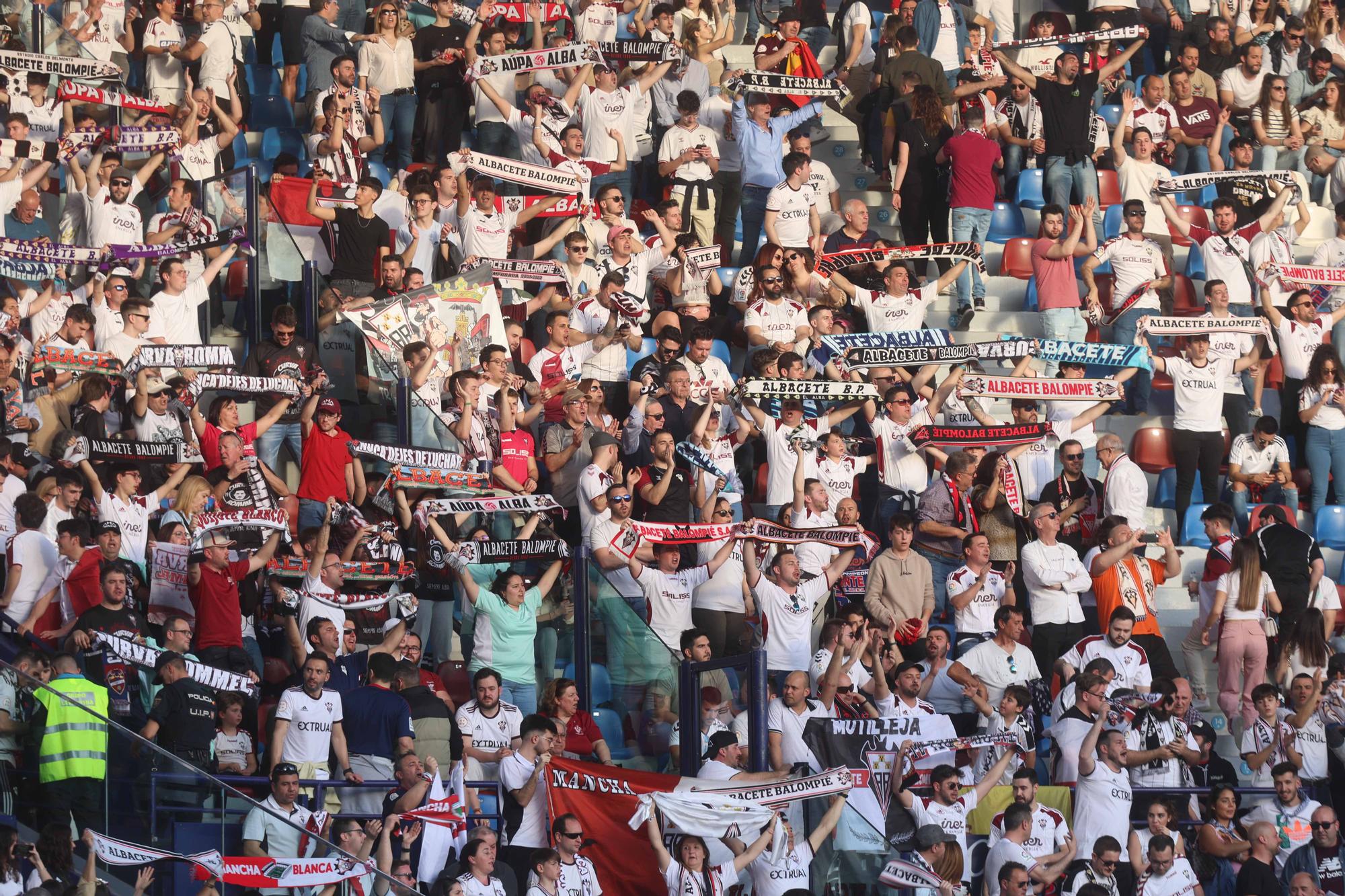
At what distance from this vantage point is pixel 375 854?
1254 cm

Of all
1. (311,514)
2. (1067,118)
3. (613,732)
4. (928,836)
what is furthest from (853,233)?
(928,836)

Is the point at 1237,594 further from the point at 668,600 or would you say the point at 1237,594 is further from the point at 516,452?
the point at 516,452

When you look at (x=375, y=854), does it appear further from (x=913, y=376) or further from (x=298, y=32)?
(x=298, y=32)

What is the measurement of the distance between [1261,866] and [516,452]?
→ 18.6 ft

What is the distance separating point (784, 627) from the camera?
15.1 m

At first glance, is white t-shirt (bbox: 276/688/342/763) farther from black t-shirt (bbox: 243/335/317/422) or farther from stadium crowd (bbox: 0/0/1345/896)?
black t-shirt (bbox: 243/335/317/422)

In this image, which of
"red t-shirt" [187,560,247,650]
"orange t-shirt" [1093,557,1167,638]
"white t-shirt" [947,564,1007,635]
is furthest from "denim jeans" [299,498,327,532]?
"orange t-shirt" [1093,557,1167,638]

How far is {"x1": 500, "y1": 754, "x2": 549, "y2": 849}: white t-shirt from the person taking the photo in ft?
43.1

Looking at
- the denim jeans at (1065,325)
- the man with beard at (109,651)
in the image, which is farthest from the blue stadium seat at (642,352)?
the man with beard at (109,651)

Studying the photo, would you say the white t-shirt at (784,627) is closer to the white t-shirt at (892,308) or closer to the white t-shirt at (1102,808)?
the white t-shirt at (1102,808)

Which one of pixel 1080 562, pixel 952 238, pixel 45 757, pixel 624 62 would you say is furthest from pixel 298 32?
pixel 45 757

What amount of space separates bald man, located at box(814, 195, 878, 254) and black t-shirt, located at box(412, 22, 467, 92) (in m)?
3.52

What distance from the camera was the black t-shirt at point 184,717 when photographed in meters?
12.9

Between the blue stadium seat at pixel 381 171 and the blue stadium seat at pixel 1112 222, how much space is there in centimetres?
629
